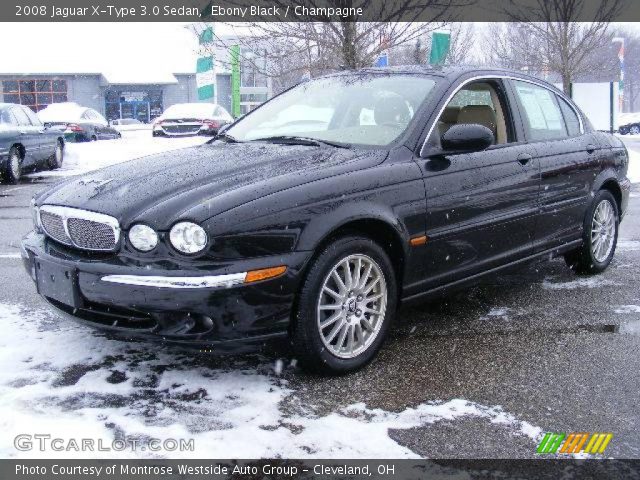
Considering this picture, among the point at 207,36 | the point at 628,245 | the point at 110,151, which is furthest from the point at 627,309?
the point at 110,151

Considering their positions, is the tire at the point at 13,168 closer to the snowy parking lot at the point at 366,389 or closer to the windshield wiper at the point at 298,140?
the snowy parking lot at the point at 366,389

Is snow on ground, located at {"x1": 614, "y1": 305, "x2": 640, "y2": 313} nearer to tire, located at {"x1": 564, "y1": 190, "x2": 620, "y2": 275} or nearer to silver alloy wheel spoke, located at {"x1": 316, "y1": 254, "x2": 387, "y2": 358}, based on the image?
tire, located at {"x1": 564, "y1": 190, "x2": 620, "y2": 275}

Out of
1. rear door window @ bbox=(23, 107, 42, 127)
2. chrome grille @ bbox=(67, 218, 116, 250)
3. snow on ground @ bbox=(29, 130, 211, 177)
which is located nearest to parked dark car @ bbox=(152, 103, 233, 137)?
snow on ground @ bbox=(29, 130, 211, 177)

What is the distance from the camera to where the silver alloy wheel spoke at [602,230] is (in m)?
5.39

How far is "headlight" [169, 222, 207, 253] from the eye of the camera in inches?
120

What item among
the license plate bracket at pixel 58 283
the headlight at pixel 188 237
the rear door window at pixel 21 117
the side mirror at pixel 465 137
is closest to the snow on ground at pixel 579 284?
the side mirror at pixel 465 137

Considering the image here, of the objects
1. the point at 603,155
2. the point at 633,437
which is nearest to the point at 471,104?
the point at 603,155

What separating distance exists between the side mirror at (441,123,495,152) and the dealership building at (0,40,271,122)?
127 feet

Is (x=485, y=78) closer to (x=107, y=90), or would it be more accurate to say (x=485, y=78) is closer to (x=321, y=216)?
(x=321, y=216)

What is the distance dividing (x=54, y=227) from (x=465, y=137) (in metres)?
2.22

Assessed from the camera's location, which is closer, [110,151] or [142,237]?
[142,237]

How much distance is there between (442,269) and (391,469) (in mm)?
1559

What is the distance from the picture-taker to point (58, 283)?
11.0 feet

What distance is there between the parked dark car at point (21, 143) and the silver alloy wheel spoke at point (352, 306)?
11.1 meters
